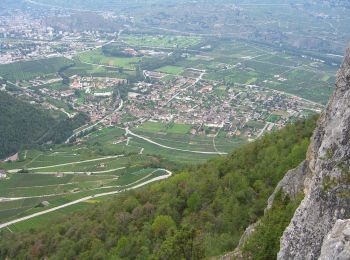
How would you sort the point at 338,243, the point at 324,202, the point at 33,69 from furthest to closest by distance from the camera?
the point at 33,69 < the point at 324,202 < the point at 338,243

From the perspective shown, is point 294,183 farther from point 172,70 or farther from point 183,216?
point 172,70

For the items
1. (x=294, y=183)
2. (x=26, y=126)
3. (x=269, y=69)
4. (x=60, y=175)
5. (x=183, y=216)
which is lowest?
(x=60, y=175)

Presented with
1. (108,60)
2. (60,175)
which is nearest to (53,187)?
(60,175)

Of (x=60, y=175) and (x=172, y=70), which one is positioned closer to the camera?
(x=60, y=175)

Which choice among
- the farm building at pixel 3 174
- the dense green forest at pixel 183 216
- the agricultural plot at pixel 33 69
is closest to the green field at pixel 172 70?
the agricultural plot at pixel 33 69

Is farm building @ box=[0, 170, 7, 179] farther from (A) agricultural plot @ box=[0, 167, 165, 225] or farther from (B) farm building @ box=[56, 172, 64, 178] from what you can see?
(B) farm building @ box=[56, 172, 64, 178]

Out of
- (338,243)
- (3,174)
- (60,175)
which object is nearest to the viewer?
(338,243)

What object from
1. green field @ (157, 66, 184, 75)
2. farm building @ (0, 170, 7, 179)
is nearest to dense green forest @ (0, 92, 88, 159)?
farm building @ (0, 170, 7, 179)
